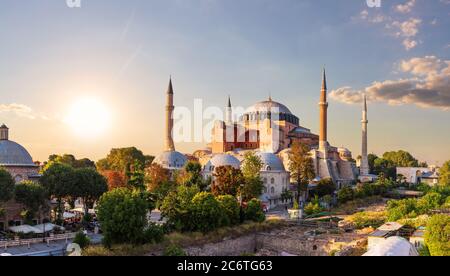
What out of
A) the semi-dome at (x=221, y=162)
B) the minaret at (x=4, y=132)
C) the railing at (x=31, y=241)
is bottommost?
the railing at (x=31, y=241)

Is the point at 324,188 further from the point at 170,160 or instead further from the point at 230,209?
the point at 230,209

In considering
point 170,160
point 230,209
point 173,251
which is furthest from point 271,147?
point 173,251

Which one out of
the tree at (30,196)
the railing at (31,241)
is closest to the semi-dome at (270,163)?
the tree at (30,196)

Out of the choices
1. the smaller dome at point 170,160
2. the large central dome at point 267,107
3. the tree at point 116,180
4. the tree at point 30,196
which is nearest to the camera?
the tree at point 30,196

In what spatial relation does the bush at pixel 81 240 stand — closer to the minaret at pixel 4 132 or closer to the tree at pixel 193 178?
the tree at pixel 193 178

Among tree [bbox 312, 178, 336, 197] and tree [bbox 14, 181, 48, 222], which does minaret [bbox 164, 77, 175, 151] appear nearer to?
tree [bbox 312, 178, 336, 197]

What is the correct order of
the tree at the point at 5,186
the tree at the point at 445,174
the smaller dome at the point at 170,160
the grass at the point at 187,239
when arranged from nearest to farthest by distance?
the grass at the point at 187,239, the tree at the point at 5,186, the smaller dome at the point at 170,160, the tree at the point at 445,174

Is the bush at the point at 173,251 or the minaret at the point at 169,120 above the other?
the minaret at the point at 169,120
